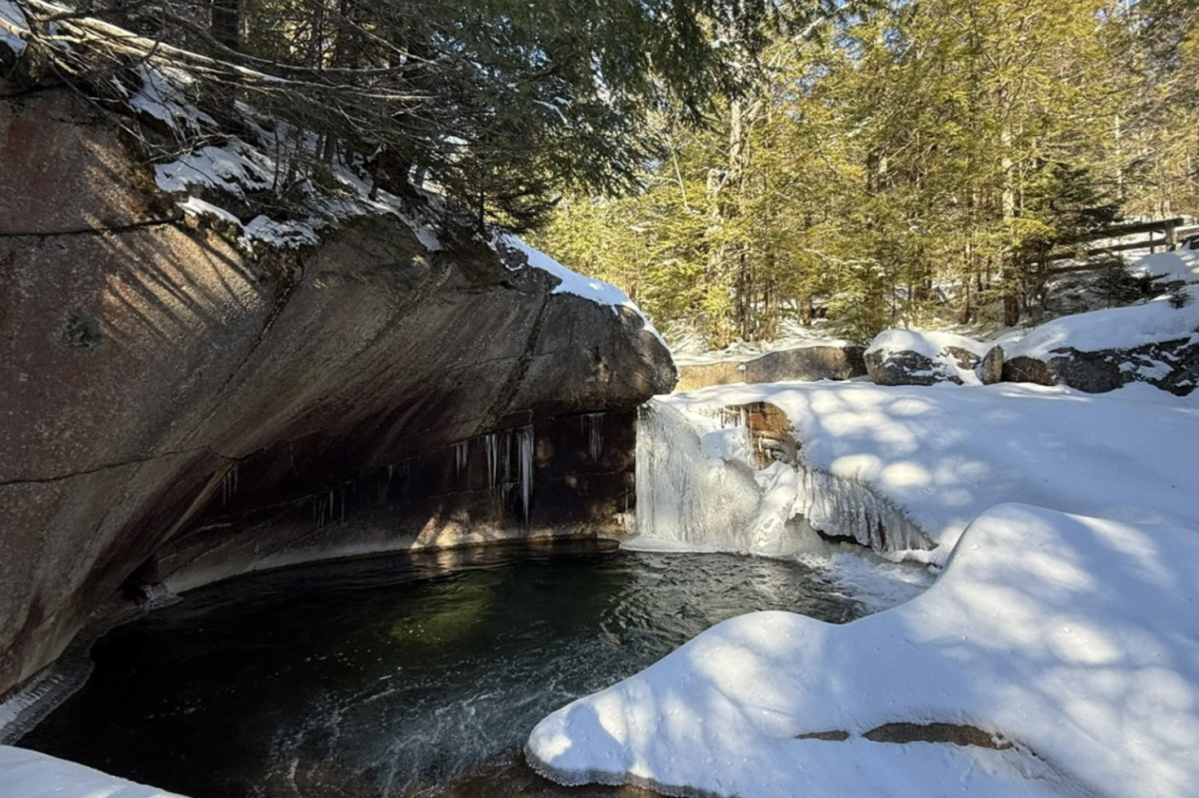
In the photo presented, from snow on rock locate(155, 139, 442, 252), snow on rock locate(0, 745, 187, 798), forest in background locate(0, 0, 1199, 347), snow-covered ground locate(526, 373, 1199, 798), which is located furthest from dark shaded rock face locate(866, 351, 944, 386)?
snow on rock locate(0, 745, 187, 798)

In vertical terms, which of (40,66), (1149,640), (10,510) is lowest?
(1149,640)

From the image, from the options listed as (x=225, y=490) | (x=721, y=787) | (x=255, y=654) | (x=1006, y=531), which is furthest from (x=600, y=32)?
(x=225, y=490)

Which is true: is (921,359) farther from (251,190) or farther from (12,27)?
(12,27)

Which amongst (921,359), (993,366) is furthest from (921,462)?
(993,366)

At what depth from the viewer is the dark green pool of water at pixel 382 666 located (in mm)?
3756

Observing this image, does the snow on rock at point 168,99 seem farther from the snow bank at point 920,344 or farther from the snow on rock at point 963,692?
the snow bank at point 920,344

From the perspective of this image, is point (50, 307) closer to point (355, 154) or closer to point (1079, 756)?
point (355, 154)

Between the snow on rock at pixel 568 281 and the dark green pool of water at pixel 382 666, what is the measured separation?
3715 millimetres

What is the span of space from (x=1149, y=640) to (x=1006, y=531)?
95 centimetres

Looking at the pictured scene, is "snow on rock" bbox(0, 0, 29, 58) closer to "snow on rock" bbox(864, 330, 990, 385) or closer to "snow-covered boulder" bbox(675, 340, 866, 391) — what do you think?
"snow on rock" bbox(864, 330, 990, 385)

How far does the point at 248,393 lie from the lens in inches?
199

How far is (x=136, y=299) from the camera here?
12.7ft

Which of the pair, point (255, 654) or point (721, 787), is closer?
point (721, 787)

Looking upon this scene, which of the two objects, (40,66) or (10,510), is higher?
(40,66)
